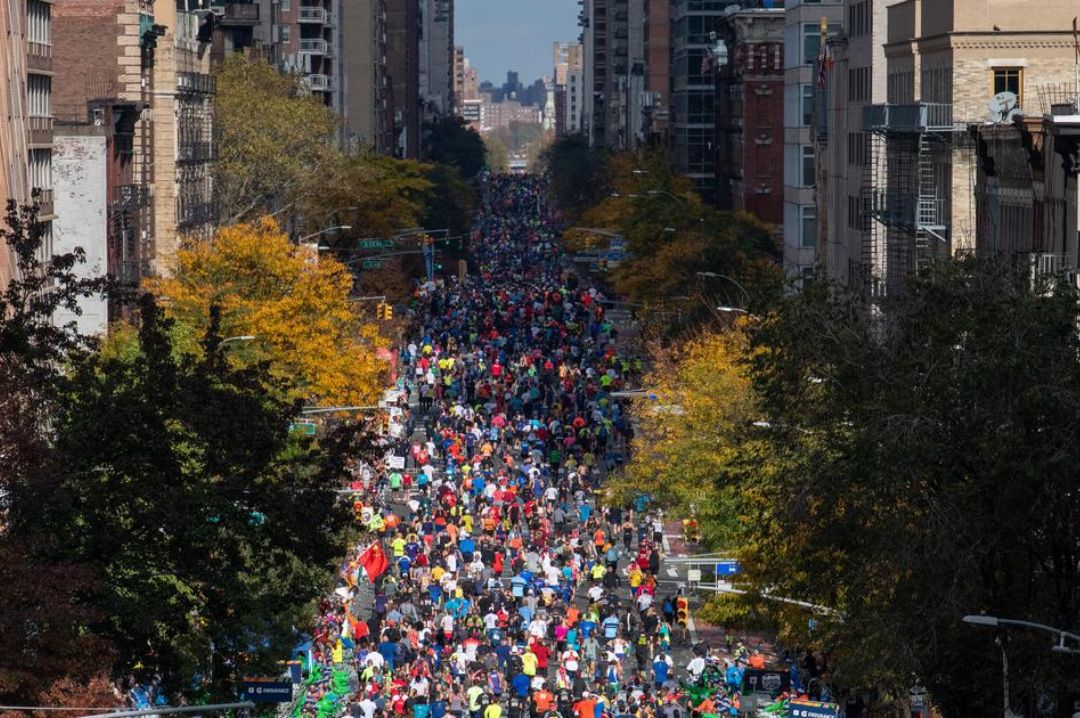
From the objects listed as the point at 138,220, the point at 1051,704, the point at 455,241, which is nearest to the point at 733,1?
the point at 455,241

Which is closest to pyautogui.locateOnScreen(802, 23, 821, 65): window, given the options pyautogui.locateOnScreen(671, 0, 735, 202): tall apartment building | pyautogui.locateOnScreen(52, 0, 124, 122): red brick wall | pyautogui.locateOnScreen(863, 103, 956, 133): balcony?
pyautogui.locateOnScreen(52, 0, 124, 122): red brick wall

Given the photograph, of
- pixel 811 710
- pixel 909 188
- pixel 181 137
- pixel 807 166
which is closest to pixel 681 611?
pixel 811 710

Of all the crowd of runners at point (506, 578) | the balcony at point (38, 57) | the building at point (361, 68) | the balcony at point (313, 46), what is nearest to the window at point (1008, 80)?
the crowd of runners at point (506, 578)

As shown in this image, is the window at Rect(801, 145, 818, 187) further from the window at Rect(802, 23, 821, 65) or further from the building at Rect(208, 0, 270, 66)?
the building at Rect(208, 0, 270, 66)

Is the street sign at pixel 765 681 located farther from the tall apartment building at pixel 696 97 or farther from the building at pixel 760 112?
the tall apartment building at pixel 696 97

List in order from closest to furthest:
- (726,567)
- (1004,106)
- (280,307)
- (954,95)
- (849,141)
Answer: (726,567) → (1004,106) → (954,95) → (280,307) → (849,141)

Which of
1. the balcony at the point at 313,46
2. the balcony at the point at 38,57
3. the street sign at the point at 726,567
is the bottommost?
the street sign at the point at 726,567

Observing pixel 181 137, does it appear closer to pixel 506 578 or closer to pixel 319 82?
pixel 506 578
